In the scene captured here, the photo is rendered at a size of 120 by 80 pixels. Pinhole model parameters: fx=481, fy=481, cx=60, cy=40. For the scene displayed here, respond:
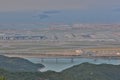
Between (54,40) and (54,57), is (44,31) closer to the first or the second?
(54,40)

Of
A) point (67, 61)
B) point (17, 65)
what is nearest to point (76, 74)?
point (17, 65)

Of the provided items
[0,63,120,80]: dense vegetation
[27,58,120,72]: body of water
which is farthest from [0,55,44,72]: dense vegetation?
[0,63,120,80]: dense vegetation

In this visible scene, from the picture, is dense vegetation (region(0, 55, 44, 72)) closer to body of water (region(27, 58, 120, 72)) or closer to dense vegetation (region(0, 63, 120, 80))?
body of water (region(27, 58, 120, 72))

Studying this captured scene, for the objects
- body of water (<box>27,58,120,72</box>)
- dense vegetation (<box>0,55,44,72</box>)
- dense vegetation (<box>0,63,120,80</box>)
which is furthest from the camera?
body of water (<box>27,58,120,72</box>)

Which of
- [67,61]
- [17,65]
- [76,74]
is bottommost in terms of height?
[67,61]

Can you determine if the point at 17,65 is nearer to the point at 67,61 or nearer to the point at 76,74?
the point at 67,61

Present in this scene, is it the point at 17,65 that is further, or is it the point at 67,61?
the point at 67,61

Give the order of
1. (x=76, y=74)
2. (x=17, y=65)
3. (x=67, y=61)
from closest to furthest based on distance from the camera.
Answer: (x=76, y=74), (x=17, y=65), (x=67, y=61)

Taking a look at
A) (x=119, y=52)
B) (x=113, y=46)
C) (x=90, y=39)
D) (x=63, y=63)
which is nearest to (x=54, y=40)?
(x=90, y=39)
